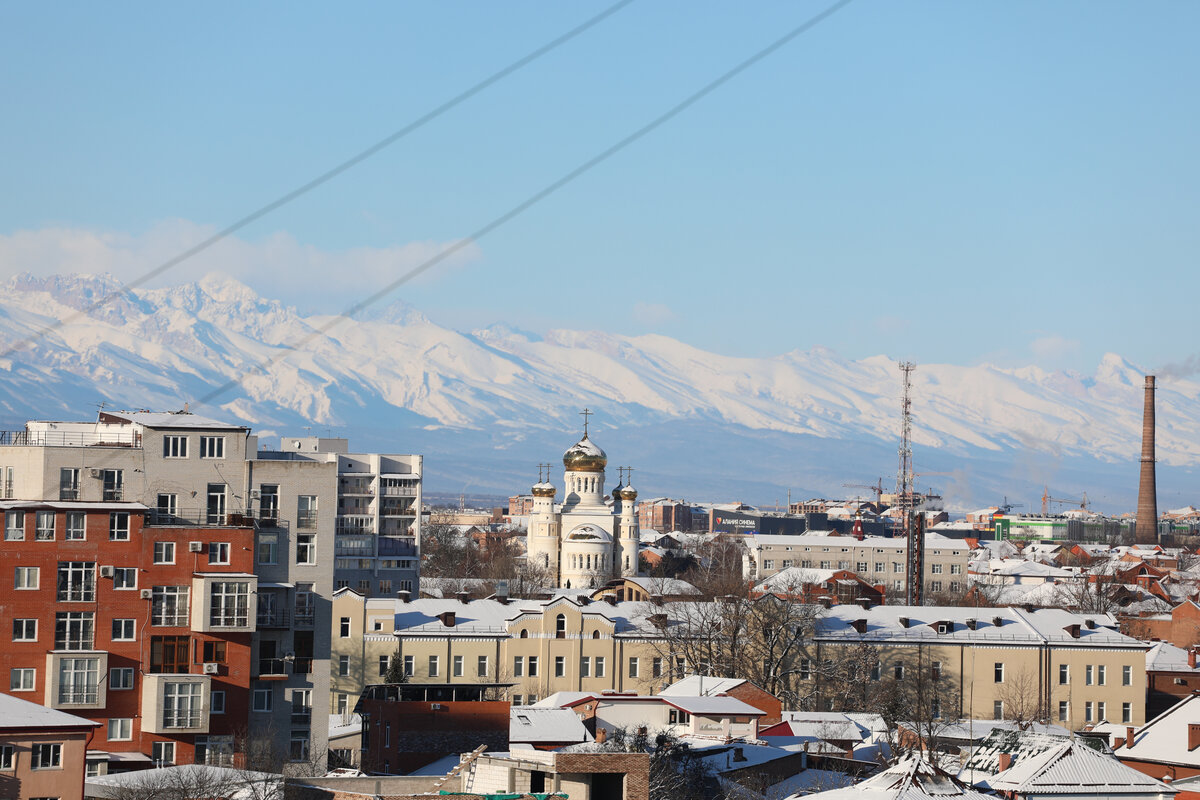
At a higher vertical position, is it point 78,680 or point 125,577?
point 125,577

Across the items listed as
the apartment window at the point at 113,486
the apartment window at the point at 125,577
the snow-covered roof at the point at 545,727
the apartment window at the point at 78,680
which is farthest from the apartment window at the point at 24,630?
the snow-covered roof at the point at 545,727

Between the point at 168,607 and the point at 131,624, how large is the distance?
918 mm

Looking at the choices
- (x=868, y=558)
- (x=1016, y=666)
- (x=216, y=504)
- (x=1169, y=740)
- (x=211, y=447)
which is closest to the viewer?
(x=216, y=504)

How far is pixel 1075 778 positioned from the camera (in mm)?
42219

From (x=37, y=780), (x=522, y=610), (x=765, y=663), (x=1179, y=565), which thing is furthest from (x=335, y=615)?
(x=1179, y=565)

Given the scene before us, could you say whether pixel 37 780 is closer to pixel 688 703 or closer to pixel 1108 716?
pixel 688 703

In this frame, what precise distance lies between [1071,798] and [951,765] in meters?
6.90

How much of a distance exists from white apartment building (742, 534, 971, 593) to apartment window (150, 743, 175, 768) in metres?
112

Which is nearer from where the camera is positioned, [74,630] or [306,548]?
[74,630]

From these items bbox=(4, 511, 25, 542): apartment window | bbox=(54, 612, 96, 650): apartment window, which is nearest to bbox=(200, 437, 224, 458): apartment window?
bbox=(4, 511, 25, 542): apartment window

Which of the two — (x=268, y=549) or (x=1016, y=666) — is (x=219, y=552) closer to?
(x=268, y=549)

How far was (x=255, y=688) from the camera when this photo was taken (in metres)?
47.5

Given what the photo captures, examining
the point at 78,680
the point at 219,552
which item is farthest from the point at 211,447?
the point at 78,680

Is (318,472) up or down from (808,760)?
up
